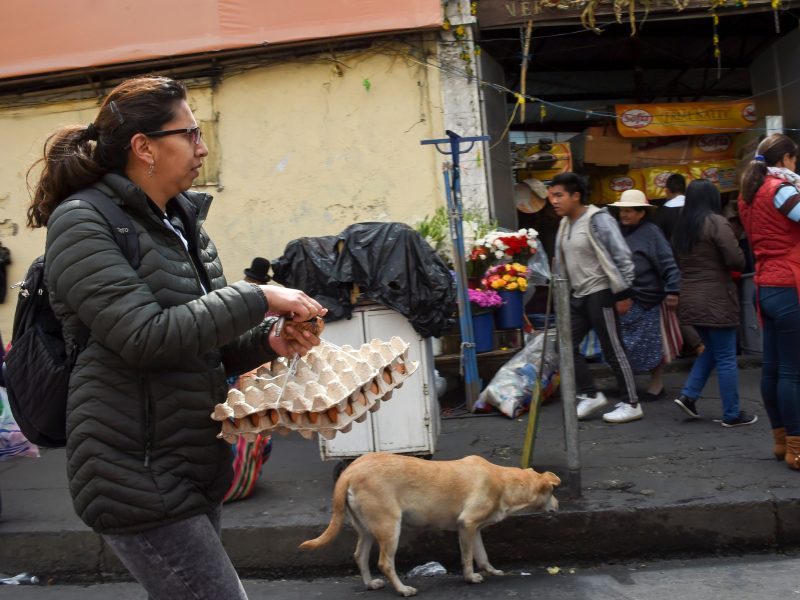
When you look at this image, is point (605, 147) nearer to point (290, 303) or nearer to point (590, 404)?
point (590, 404)

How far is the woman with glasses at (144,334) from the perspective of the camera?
6.64 ft

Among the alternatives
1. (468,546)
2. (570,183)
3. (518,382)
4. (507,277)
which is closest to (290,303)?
(468,546)

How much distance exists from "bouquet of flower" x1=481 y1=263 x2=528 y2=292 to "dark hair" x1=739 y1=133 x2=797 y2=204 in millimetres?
2723

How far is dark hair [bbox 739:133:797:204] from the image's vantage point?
5562mm

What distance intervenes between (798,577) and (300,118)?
6.27 metres

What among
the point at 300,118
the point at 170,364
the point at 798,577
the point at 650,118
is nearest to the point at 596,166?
the point at 650,118

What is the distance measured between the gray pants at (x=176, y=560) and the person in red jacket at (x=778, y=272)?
431 cm

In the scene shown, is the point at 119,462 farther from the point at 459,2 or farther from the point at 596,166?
the point at 596,166

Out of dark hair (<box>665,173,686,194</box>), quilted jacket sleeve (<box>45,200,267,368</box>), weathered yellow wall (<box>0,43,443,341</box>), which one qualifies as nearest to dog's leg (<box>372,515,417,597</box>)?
quilted jacket sleeve (<box>45,200,267,368</box>)

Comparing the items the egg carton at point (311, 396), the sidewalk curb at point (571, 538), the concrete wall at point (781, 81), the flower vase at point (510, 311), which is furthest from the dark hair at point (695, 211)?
the egg carton at point (311, 396)

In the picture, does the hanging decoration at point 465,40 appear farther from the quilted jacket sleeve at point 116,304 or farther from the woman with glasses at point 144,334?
the quilted jacket sleeve at point 116,304

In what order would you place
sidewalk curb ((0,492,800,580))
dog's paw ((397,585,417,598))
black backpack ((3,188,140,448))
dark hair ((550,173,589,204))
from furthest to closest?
1. dark hair ((550,173,589,204))
2. sidewalk curb ((0,492,800,580))
3. dog's paw ((397,585,417,598))
4. black backpack ((3,188,140,448))

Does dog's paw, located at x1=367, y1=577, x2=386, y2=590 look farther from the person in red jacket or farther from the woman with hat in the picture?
the woman with hat

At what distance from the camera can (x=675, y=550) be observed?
492 cm
